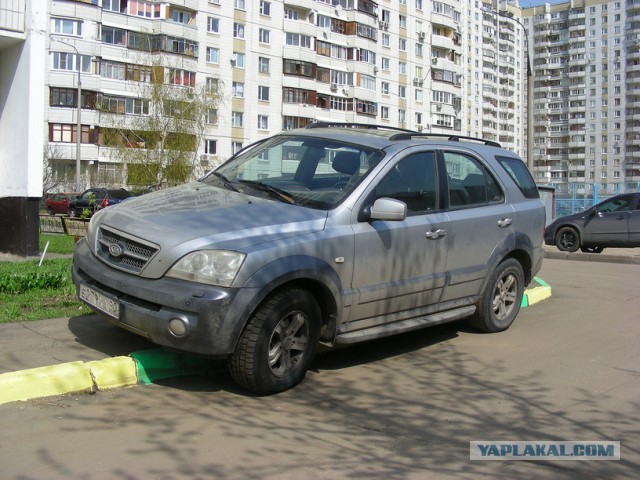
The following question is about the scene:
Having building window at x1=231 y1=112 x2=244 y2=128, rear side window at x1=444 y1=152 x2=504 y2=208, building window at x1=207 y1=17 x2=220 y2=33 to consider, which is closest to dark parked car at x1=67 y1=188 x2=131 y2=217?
building window at x1=231 y1=112 x2=244 y2=128

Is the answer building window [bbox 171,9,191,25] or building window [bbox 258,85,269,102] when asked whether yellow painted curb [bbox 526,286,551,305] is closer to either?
building window [bbox 171,9,191,25]

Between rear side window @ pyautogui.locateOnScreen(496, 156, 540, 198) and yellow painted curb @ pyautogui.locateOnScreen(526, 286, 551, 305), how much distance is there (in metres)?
1.69

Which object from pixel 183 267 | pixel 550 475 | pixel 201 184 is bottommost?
pixel 550 475

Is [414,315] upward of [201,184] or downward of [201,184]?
downward

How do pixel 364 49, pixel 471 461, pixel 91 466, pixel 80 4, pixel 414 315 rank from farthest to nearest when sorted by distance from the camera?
pixel 364 49, pixel 80 4, pixel 414 315, pixel 471 461, pixel 91 466

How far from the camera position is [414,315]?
6047 millimetres

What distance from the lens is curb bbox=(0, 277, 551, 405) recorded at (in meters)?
4.66

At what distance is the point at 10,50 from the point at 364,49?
6225 cm

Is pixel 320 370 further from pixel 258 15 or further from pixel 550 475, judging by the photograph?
pixel 258 15

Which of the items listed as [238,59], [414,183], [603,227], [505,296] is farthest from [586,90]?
[414,183]

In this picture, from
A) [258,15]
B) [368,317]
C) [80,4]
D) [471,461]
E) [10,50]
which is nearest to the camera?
[471,461]

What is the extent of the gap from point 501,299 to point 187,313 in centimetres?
384

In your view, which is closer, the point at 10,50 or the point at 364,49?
the point at 10,50

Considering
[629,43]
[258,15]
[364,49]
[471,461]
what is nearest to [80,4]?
[258,15]
